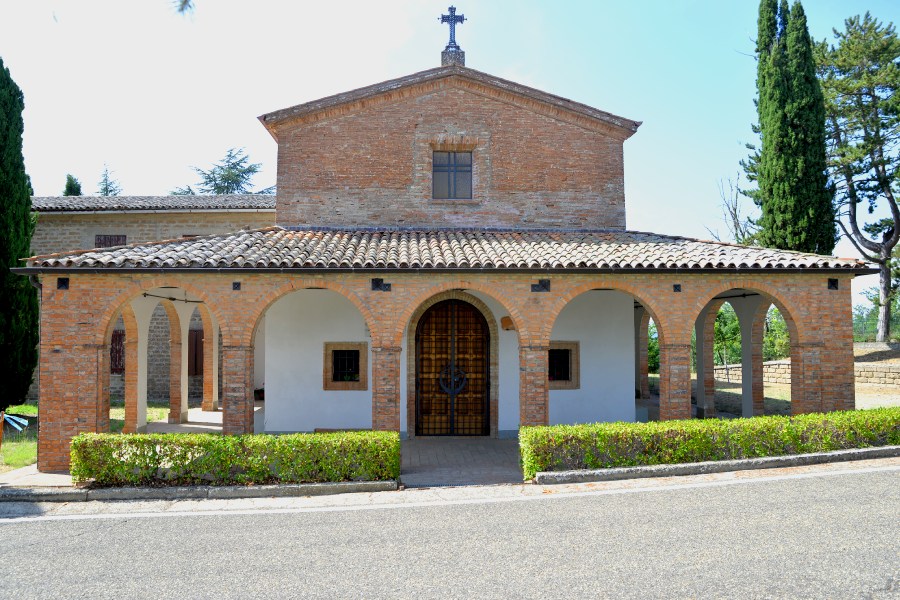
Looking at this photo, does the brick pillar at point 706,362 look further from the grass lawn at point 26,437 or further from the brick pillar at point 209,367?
the grass lawn at point 26,437

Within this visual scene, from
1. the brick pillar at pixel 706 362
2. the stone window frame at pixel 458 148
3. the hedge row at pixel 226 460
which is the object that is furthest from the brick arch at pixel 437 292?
the brick pillar at pixel 706 362

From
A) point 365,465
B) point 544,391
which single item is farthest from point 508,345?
point 365,465

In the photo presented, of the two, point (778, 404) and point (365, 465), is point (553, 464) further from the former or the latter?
point (778, 404)

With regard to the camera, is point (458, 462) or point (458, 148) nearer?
point (458, 462)

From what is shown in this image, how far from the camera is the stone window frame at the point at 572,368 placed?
44.2 ft

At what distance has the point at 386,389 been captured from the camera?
1073cm

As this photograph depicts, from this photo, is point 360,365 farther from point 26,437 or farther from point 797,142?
point 797,142

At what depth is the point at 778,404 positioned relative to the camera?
17547mm

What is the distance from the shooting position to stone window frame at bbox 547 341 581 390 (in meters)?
13.5

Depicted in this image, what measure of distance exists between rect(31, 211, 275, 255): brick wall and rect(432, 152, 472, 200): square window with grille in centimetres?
816

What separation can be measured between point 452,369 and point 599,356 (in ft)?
11.6

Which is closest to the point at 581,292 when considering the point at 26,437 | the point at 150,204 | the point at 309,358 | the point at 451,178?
the point at 451,178

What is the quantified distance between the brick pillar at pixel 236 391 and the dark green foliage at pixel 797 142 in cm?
1847

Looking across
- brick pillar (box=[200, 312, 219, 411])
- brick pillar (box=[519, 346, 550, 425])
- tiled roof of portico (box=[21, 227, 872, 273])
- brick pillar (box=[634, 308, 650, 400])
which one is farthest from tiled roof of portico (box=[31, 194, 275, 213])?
brick pillar (box=[634, 308, 650, 400])
